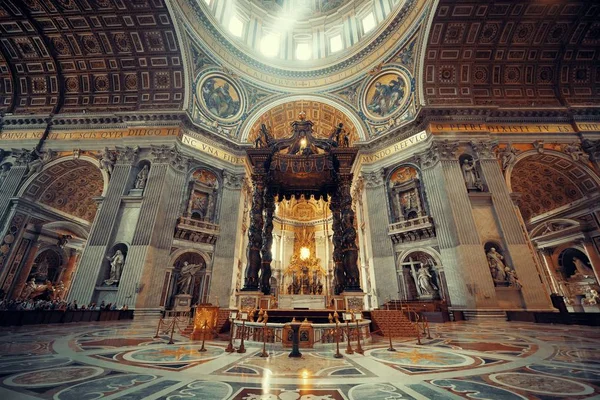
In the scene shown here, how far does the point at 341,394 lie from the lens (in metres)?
2.18

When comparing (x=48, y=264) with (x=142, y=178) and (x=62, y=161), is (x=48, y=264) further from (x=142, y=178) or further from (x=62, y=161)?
(x=142, y=178)

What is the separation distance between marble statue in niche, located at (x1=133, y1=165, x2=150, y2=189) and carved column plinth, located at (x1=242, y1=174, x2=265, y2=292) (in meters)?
7.45

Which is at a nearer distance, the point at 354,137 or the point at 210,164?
the point at 210,164

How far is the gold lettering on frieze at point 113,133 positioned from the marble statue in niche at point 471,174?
633 inches

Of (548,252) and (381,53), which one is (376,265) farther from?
(381,53)

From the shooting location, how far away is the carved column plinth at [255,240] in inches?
319

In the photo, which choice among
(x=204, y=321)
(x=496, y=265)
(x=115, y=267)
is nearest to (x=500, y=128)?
(x=496, y=265)

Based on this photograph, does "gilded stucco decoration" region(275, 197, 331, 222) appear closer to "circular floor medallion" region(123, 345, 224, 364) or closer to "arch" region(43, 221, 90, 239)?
"arch" region(43, 221, 90, 239)

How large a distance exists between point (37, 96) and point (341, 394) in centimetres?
2214

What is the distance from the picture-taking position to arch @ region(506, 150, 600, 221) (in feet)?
41.5

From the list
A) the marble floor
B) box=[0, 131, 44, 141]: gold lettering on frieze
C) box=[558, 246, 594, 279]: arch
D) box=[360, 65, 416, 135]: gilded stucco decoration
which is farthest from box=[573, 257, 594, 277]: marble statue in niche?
box=[0, 131, 44, 141]: gold lettering on frieze

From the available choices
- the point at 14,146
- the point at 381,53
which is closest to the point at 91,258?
the point at 14,146

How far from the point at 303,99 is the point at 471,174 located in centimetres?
1246

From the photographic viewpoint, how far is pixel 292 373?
2.88m
